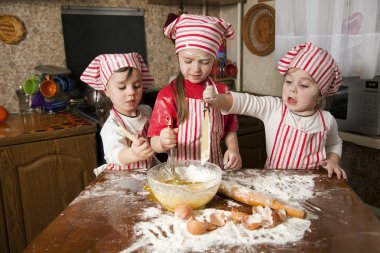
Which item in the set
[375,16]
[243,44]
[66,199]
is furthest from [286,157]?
[243,44]

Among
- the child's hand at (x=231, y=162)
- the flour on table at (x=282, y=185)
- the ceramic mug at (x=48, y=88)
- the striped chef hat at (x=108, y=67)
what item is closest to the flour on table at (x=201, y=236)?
the flour on table at (x=282, y=185)

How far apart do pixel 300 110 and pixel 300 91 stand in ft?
0.26

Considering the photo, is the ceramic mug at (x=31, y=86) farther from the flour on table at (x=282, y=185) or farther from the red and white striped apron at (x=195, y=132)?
the flour on table at (x=282, y=185)

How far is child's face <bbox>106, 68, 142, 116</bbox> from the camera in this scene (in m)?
1.13

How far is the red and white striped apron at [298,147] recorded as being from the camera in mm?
1179

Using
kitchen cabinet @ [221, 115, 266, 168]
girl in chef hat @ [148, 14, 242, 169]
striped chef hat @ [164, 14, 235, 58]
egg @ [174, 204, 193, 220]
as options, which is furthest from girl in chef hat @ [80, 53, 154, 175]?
kitchen cabinet @ [221, 115, 266, 168]

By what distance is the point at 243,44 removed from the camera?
241cm

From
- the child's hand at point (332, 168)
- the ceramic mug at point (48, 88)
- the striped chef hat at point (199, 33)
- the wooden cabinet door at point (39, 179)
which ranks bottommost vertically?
the wooden cabinet door at point (39, 179)

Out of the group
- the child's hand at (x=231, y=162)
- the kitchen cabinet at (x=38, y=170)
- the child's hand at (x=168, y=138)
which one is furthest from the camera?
the kitchen cabinet at (x=38, y=170)

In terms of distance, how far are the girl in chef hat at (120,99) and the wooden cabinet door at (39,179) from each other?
50 centimetres

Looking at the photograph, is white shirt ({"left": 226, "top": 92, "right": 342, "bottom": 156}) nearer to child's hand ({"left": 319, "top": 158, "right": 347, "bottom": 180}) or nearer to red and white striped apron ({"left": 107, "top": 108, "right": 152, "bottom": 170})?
child's hand ({"left": 319, "top": 158, "right": 347, "bottom": 180})

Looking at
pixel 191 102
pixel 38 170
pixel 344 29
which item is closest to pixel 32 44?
pixel 38 170

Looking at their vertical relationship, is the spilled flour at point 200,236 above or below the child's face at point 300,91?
below

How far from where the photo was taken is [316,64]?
1.09 meters
